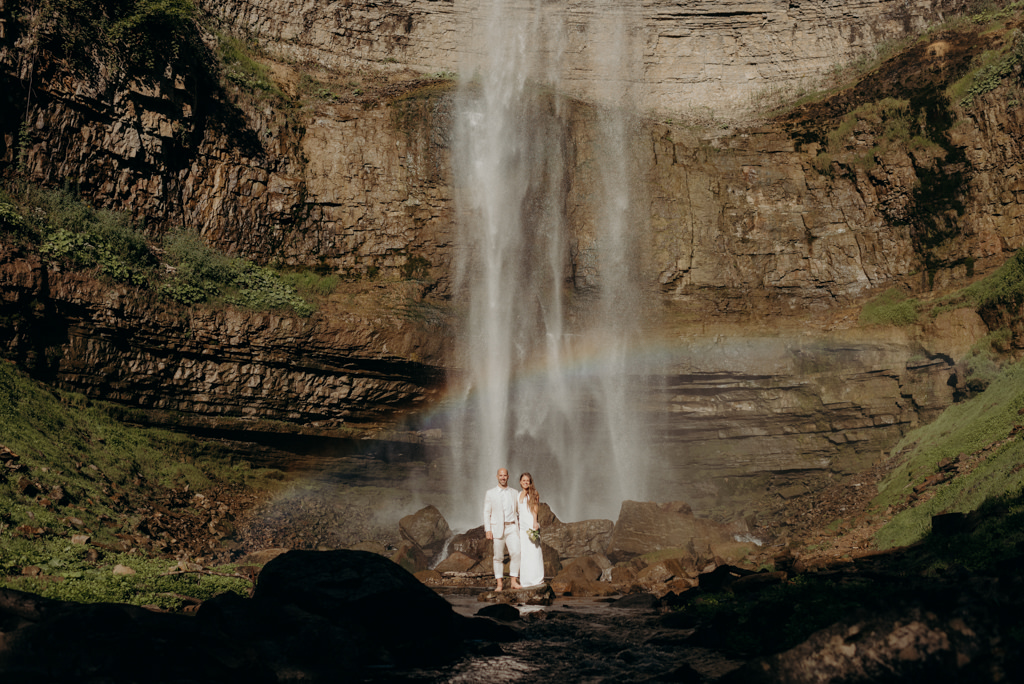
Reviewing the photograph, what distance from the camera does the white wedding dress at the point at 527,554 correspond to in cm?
977

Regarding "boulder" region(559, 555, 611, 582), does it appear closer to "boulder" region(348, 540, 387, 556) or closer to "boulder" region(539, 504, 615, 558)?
"boulder" region(539, 504, 615, 558)

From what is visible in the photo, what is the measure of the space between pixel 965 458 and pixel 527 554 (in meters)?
8.37

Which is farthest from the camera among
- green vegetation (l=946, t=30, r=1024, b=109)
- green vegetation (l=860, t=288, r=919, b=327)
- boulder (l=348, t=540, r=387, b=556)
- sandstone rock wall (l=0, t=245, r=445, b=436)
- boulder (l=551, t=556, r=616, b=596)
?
green vegetation (l=946, t=30, r=1024, b=109)

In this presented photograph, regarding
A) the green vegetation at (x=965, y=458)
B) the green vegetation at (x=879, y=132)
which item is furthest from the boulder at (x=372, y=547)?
the green vegetation at (x=879, y=132)

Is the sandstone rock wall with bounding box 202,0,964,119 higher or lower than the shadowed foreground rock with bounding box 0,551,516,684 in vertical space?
higher

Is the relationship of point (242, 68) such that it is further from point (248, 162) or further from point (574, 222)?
point (574, 222)

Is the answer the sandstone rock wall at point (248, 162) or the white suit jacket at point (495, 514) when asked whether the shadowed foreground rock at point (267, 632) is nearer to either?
the white suit jacket at point (495, 514)

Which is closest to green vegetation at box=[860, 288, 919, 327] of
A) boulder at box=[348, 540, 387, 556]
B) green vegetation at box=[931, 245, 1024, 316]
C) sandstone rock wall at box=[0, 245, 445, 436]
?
green vegetation at box=[931, 245, 1024, 316]

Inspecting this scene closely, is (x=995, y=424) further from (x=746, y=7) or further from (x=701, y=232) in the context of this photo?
(x=746, y=7)

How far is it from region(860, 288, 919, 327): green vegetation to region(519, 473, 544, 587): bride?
15.7 metres

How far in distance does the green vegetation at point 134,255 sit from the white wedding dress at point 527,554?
10534mm

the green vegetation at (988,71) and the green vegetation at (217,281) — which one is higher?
the green vegetation at (988,71)

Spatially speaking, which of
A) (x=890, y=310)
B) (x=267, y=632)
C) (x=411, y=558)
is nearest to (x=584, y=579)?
(x=411, y=558)

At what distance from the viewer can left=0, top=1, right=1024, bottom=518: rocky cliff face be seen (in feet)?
53.0
